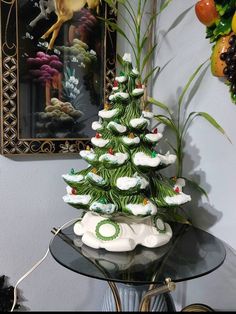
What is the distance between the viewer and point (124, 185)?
0.78 meters

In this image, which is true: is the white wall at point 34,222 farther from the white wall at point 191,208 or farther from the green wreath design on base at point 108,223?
the green wreath design on base at point 108,223

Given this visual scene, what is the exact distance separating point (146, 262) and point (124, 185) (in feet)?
0.58

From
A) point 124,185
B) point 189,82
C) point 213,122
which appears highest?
point 189,82

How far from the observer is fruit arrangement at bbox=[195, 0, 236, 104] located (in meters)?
0.80

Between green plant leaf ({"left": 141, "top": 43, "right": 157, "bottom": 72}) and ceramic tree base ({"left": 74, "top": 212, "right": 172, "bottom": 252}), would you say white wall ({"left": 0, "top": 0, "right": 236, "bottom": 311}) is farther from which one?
ceramic tree base ({"left": 74, "top": 212, "right": 172, "bottom": 252})

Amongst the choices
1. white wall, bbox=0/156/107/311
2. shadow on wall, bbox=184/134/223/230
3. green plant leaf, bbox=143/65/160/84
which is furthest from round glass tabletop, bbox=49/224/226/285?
green plant leaf, bbox=143/65/160/84

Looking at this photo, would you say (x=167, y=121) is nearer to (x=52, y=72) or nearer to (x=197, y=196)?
(x=197, y=196)

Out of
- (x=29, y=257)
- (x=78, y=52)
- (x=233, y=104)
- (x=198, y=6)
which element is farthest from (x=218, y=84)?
(x=29, y=257)

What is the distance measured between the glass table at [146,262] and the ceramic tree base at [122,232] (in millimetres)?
17

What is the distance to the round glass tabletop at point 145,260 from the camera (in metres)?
0.72

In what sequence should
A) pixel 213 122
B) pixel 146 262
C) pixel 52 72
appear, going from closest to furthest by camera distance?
pixel 146 262 < pixel 213 122 < pixel 52 72

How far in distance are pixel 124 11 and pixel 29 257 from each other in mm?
862

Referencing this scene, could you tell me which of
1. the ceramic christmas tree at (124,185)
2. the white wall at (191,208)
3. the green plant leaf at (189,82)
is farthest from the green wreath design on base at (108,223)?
the green plant leaf at (189,82)

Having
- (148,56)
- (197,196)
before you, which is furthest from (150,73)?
(197,196)
